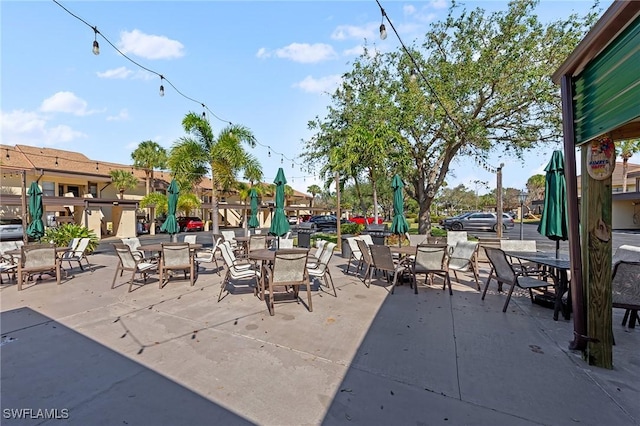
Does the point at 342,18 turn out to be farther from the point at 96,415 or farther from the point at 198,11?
the point at 96,415

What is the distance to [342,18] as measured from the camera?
22.1 feet

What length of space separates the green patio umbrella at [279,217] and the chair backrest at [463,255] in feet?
13.3

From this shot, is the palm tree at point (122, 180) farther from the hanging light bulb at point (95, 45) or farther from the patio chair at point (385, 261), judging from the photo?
the patio chair at point (385, 261)

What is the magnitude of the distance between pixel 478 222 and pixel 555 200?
823 inches

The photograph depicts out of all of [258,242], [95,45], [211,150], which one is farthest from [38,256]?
[211,150]

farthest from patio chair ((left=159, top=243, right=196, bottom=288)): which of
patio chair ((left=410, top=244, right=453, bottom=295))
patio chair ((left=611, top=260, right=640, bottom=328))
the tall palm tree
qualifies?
patio chair ((left=611, top=260, right=640, bottom=328))

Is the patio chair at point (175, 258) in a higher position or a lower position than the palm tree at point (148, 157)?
lower

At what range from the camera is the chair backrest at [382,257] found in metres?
5.98

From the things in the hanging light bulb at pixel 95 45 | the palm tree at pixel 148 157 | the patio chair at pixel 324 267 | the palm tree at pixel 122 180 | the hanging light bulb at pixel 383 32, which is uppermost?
the palm tree at pixel 148 157

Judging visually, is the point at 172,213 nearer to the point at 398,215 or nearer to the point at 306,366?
the point at 398,215

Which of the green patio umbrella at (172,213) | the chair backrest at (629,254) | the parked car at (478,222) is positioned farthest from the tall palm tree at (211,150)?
the parked car at (478,222)

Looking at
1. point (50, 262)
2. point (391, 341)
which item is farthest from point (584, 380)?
point (50, 262)

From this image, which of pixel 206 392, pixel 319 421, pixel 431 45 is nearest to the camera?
pixel 319 421

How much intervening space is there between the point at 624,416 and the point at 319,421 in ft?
7.69
